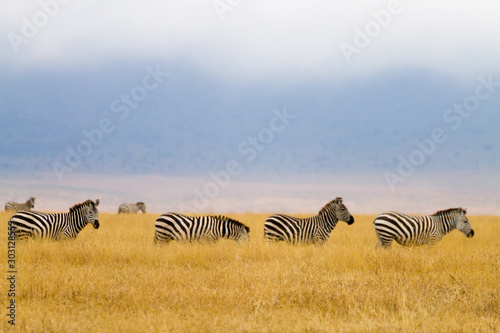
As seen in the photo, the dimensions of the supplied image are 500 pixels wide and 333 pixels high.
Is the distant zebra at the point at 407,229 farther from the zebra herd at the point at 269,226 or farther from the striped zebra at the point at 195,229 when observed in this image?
the striped zebra at the point at 195,229

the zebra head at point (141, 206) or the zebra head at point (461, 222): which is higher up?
the zebra head at point (141, 206)

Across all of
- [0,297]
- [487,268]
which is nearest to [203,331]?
[0,297]

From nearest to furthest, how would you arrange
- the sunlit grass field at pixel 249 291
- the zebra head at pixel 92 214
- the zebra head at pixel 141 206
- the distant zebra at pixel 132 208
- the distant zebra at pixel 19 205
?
the sunlit grass field at pixel 249 291 < the zebra head at pixel 92 214 < the distant zebra at pixel 19 205 < the distant zebra at pixel 132 208 < the zebra head at pixel 141 206

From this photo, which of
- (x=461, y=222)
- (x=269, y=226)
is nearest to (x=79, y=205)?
(x=269, y=226)

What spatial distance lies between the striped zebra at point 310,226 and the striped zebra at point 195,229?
1157mm

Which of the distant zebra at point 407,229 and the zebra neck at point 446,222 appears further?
the zebra neck at point 446,222

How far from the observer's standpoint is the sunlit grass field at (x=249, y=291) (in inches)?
241

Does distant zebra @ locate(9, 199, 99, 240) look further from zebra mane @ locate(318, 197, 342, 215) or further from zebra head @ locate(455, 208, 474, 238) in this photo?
zebra head @ locate(455, 208, 474, 238)

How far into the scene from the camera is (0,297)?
24.1 feet

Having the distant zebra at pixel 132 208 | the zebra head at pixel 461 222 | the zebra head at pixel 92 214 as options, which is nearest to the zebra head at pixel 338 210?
the zebra head at pixel 461 222

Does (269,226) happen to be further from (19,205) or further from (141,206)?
(141,206)

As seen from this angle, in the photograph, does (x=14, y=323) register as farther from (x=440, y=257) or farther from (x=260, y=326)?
(x=440, y=257)

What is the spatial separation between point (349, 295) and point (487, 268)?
478 cm

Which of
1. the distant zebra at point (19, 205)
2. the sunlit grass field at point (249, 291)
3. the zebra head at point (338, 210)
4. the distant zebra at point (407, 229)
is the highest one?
the distant zebra at point (19, 205)
